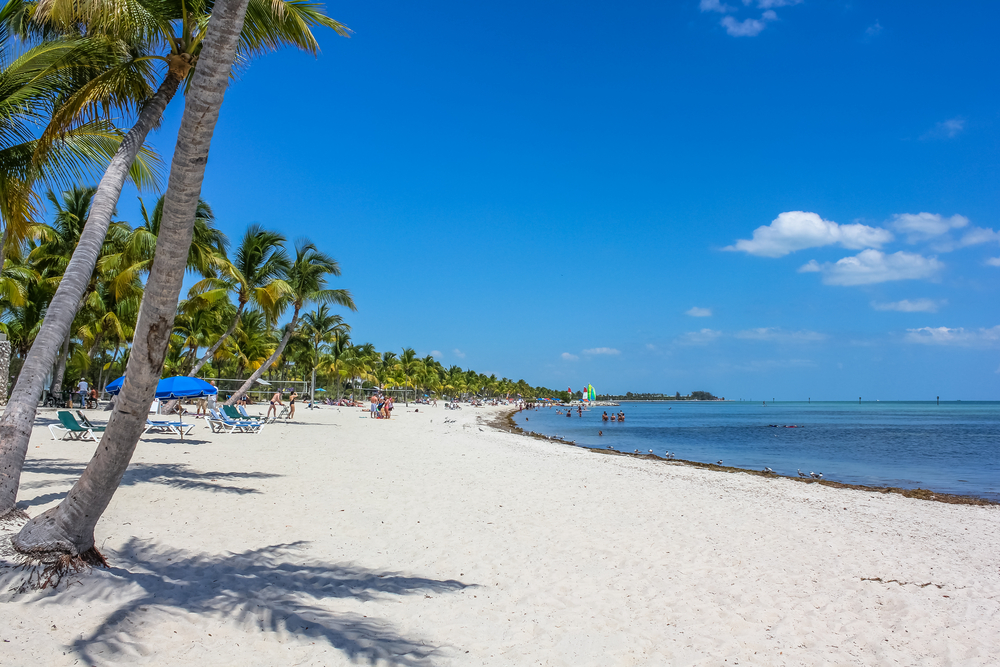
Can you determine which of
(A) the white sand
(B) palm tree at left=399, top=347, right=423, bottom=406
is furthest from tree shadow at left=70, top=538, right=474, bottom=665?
(B) palm tree at left=399, top=347, right=423, bottom=406

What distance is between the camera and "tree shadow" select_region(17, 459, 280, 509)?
8.30m

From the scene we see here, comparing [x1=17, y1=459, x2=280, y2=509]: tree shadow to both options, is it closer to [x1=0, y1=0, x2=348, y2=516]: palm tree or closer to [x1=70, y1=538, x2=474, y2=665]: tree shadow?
[x1=0, y1=0, x2=348, y2=516]: palm tree

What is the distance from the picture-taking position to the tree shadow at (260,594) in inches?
147

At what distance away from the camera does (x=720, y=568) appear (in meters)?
5.97

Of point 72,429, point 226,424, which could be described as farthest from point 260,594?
point 226,424

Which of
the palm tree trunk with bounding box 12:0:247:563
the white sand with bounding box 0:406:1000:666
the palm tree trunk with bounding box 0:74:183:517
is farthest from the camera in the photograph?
the palm tree trunk with bounding box 0:74:183:517

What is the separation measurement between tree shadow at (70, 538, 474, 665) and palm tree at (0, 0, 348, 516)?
163 cm

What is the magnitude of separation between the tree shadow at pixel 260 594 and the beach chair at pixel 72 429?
31.7ft

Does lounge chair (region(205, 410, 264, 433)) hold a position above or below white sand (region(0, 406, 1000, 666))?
above

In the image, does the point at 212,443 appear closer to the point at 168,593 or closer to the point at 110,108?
the point at 110,108

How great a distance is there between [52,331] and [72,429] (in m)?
9.59

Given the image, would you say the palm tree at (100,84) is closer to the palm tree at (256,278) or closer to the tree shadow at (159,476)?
the tree shadow at (159,476)

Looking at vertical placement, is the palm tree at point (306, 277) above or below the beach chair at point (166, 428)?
above

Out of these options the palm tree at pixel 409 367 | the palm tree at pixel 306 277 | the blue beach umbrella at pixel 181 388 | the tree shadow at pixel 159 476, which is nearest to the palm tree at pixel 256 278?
the palm tree at pixel 306 277
